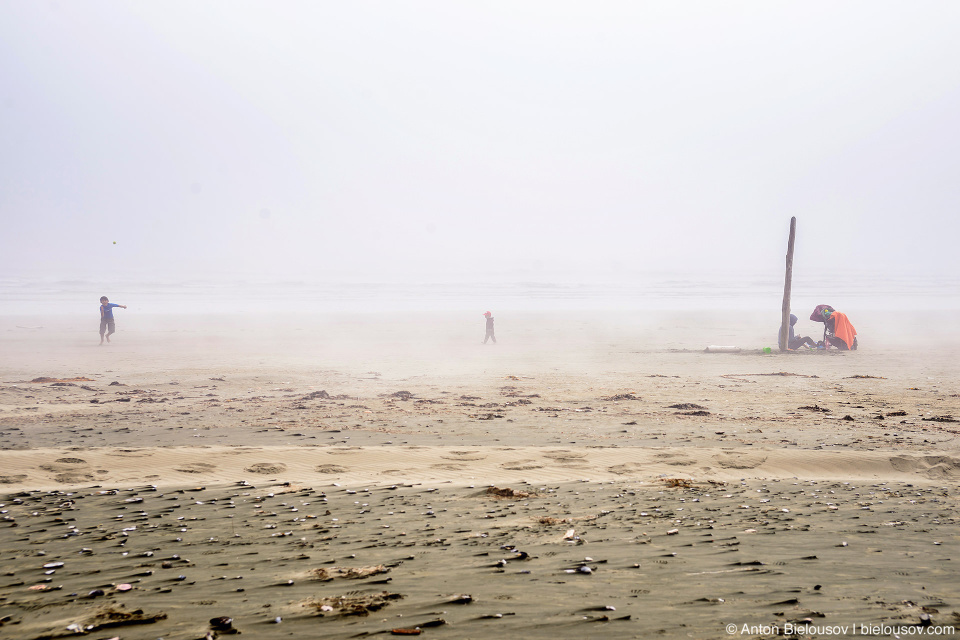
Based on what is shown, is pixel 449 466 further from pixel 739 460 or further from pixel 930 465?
pixel 930 465

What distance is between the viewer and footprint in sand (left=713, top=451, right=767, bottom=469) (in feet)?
28.4

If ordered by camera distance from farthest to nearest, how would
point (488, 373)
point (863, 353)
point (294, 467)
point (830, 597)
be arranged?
point (863, 353), point (488, 373), point (294, 467), point (830, 597)

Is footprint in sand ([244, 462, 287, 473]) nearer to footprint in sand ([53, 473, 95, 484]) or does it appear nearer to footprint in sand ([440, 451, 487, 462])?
footprint in sand ([53, 473, 95, 484])

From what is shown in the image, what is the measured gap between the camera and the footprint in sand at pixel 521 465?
28.0ft

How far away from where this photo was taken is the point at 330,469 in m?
8.55

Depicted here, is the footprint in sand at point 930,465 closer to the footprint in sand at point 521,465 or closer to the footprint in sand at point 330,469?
the footprint in sand at point 521,465

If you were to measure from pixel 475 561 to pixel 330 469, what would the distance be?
418 cm

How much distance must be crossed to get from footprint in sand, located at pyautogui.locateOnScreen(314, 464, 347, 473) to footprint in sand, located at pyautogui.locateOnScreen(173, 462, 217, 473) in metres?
1.32

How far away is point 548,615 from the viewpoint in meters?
3.77

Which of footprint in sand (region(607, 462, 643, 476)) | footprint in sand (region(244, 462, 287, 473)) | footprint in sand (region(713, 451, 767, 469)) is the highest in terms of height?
footprint in sand (region(713, 451, 767, 469))

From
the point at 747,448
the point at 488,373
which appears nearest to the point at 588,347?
the point at 488,373

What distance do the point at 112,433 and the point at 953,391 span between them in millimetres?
17306

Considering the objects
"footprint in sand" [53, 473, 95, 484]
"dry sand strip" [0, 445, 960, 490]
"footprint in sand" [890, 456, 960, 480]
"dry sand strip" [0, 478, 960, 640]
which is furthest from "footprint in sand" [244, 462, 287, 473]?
"footprint in sand" [890, 456, 960, 480]

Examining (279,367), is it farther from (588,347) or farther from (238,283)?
(238,283)
